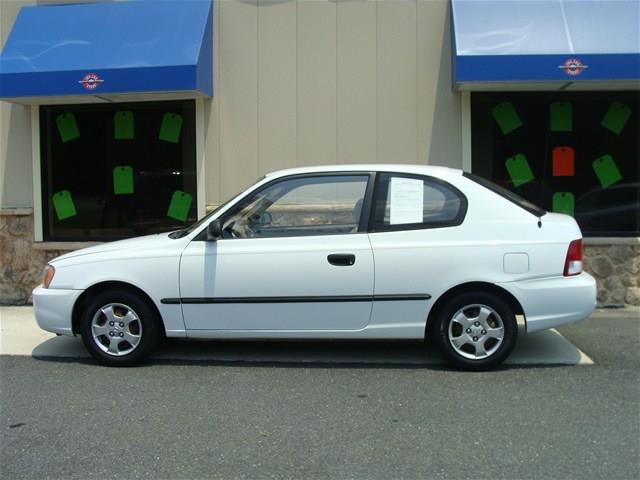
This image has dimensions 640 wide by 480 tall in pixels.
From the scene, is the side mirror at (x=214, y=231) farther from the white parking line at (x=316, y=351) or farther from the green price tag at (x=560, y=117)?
the green price tag at (x=560, y=117)

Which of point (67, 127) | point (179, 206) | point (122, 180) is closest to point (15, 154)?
point (67, 127)

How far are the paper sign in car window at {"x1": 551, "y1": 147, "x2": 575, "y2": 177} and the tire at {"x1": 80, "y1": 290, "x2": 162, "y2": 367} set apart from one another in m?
5.45

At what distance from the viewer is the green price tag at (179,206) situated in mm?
8625

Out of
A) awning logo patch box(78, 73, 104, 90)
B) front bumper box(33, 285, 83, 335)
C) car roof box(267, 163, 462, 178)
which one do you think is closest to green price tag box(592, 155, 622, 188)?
car roof box(267, 163, 462, 178)

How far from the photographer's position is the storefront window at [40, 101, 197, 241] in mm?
8641

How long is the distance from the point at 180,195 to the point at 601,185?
5.45 m

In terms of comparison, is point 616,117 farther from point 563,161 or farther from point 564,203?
point 564,203

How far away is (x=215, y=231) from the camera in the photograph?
5332 mm

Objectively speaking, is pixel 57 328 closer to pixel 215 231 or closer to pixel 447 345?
pixel 215 231

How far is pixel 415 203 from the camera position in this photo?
212 inches

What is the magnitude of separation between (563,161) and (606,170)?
21.4 inches

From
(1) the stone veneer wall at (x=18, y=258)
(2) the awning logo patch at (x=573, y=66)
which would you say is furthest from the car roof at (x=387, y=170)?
(1) the stone veneer wall at (x=18, y=258)

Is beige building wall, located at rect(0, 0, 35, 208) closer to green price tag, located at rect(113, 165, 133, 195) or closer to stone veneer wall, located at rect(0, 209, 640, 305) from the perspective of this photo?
stone veneer wall, located at rect(0, 209, 640, 305)

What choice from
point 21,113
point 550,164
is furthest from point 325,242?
point 21,113
